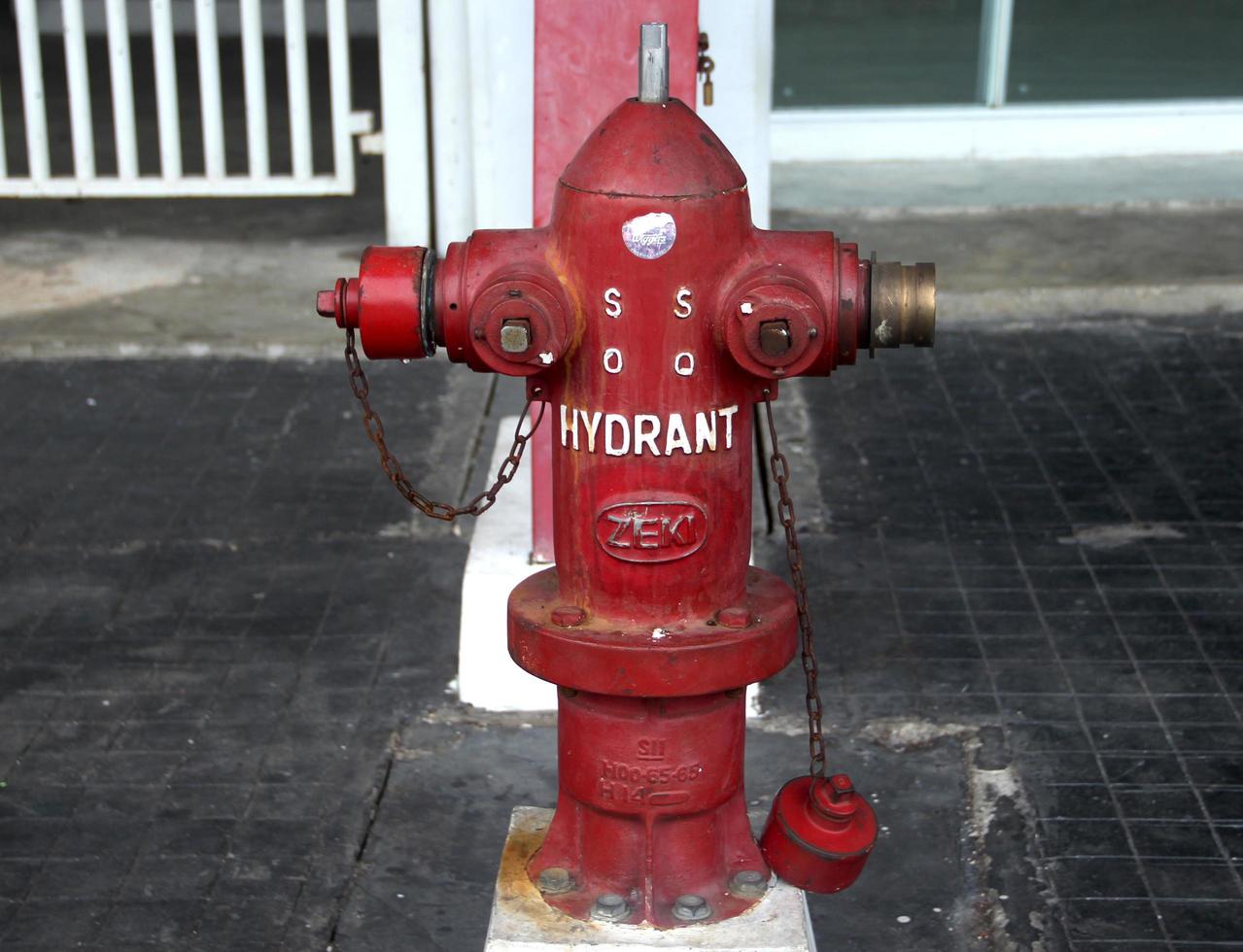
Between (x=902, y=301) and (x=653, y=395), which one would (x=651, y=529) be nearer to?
(x=653, y=395)

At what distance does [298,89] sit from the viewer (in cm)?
731

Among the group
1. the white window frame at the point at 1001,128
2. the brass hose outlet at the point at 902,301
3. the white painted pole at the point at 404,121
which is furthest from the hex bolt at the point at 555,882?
the white window frame at the point at 1001,128

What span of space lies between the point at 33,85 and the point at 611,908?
572 centimetres

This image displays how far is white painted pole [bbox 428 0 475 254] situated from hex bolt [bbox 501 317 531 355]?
4.48 meters

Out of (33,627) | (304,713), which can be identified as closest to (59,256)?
(33,627)

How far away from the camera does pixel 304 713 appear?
4258mm

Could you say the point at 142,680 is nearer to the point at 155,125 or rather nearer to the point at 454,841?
the point at 454,841

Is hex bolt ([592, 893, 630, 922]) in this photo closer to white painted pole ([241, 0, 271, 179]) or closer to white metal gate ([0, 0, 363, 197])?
white metal gate ([0, 0, 363, 197])

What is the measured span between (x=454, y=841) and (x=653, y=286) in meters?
1.72

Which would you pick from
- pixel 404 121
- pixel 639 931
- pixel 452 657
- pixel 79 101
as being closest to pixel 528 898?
pixel 639 931

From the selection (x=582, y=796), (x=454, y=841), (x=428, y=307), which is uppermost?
(x=428, y=307)

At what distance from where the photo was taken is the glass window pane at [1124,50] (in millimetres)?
9164

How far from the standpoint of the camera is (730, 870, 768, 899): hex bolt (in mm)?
2818

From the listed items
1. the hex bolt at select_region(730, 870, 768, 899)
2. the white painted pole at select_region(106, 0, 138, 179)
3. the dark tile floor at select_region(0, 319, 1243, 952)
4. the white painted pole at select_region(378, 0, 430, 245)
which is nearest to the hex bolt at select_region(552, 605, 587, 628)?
the hex bolt at select_region(730, 870, 768, 899)
